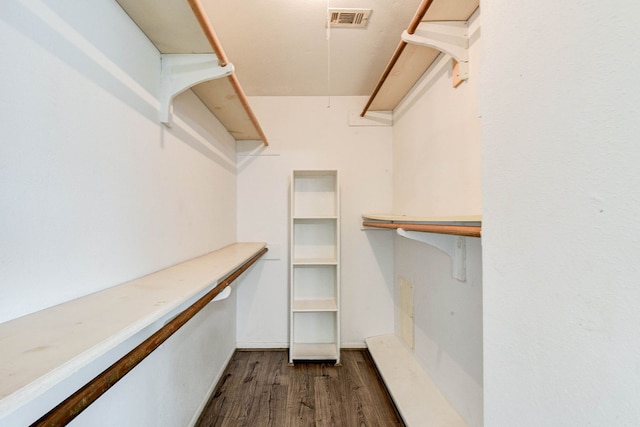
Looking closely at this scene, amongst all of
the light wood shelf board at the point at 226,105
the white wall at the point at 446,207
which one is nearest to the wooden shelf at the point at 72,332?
the light wood shelf board at the point at 226,105

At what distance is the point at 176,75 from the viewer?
1177mm

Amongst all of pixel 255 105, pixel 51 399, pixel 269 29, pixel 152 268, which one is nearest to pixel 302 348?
pixel 152 268

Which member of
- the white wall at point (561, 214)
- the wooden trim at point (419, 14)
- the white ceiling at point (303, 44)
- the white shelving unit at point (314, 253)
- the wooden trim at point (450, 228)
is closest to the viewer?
the white wall at point (561, 214)

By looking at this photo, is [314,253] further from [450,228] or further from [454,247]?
[450,228]

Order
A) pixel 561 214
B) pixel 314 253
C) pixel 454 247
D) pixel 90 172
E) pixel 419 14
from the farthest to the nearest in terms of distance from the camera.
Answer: pixel 314 253 → pixel 454 247 → pixel 419 14 → pixel 90 172 → pixel 561 214

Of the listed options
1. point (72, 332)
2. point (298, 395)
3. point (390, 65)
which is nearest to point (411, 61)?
point (390, 65)

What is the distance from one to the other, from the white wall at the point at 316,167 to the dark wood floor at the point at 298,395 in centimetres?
39

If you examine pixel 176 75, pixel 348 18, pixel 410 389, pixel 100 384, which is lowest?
pixel 410 389

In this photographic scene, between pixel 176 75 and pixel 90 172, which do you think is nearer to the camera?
pixel 90 172

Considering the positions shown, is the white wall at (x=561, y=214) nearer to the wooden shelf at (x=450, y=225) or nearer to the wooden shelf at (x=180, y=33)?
the wooden shelf at (x=450, y=225)

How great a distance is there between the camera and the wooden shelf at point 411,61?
113 centimetres

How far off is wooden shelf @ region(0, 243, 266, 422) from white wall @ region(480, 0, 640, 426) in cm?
73

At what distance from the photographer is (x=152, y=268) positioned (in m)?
1.10

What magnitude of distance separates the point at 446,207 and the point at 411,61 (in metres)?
0.81
